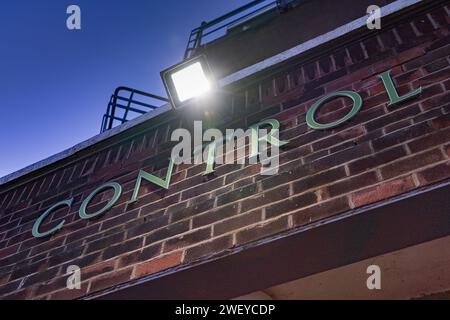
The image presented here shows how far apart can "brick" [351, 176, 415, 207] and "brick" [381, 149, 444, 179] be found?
0.18 ft

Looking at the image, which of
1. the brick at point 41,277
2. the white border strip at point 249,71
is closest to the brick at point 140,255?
the brick at point 41,277

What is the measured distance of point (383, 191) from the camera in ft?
6.11

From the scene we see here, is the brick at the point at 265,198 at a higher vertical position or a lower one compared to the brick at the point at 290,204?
higher

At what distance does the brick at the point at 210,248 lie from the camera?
207cm

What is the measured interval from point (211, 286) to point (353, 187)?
0.79 m

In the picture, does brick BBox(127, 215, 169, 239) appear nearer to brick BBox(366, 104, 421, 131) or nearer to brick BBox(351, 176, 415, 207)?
brick BBox(351, 176, 415, 207)

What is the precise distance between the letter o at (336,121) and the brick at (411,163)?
498 mm

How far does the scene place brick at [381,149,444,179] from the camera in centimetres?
190

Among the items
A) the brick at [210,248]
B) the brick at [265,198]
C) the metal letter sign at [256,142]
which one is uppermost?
the metal letter sign at [256,142]

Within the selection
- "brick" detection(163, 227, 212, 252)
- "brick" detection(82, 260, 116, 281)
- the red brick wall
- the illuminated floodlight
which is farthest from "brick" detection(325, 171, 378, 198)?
the illuminated floodlight

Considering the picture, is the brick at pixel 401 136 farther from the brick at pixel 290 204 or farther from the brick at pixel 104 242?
the brick at pixel 104 242

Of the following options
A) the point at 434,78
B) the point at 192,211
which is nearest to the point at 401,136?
the point at 434,78
